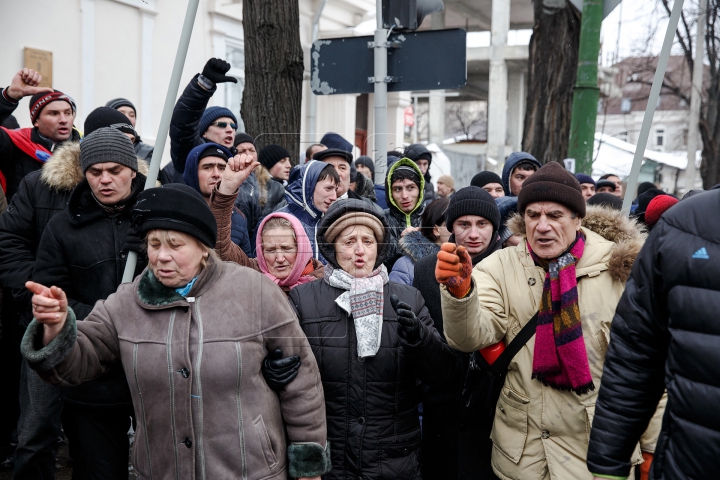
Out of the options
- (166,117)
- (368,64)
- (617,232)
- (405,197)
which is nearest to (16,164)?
(166,117)

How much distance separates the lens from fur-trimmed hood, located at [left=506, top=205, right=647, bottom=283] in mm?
2977

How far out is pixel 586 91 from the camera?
5.46 meters

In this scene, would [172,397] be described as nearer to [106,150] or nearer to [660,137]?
[106,150]

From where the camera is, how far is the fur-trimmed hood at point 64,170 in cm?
377

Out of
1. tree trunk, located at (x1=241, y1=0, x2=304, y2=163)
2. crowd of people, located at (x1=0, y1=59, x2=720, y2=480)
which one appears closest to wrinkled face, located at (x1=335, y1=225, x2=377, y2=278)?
crowd of people, located at (x1=0, y1=59, x2=720, y2=480)

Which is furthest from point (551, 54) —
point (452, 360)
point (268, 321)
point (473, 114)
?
point (473, 114)

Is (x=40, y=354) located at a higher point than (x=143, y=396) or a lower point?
higher

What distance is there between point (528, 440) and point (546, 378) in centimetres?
27

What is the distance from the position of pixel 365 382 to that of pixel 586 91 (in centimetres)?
331

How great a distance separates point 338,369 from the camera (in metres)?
3.20

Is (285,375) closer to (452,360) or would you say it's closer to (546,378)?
(452,360)

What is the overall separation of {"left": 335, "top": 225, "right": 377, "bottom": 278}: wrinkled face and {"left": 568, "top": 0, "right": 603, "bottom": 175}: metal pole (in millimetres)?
2849

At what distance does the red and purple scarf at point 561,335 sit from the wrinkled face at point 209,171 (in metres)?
2.07

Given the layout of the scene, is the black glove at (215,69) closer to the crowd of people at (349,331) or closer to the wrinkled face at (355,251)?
the crowd of people at (349,331)
